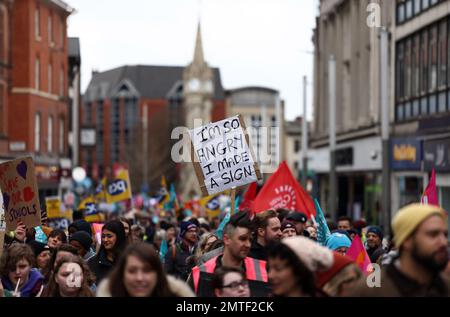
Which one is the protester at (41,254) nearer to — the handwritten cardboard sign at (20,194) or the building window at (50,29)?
the handwritten cardboard sign at (20,194)

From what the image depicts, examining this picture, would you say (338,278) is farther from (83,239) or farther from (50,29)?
(50,29)

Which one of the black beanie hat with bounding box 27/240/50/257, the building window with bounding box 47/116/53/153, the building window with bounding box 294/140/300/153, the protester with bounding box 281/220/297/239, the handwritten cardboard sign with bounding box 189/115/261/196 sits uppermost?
the building window with bounding box 294/140/300/153

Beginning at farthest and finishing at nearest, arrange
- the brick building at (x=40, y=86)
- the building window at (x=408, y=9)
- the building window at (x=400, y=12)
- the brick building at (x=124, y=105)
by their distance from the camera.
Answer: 1. the brick building at (x=124, y=105)
2. the brick building at (x=40, y=86)
3. the building window at (x=400, y=12)
4. the building window at (x=408, y=9)

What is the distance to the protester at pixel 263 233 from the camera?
10.5 meters

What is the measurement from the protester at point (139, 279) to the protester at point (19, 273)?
8.43 feet

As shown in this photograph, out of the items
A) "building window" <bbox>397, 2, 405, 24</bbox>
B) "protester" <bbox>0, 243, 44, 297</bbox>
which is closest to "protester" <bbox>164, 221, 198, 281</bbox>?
"protester" <bbox>0, 243, 44, 297</bbox>

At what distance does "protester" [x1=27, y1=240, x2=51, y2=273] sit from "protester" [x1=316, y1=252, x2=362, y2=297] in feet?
17.3

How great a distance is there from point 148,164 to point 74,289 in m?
109

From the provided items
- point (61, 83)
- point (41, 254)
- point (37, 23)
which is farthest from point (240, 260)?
point (61, 83)

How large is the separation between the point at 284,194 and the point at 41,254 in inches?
302

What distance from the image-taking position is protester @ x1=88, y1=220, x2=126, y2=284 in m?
11.0

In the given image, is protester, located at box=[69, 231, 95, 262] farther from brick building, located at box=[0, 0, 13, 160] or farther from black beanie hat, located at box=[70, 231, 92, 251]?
brick building, located at box=[0, 0, 13, 160]

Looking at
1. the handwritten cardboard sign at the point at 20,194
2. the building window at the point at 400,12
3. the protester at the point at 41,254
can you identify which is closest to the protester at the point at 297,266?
the protester at the point at 41,254
